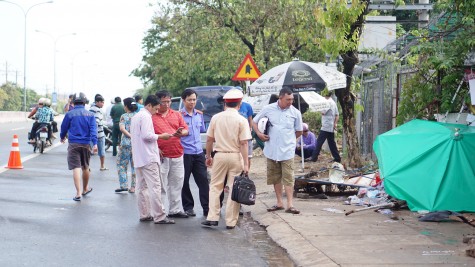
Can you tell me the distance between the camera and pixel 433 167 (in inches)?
458

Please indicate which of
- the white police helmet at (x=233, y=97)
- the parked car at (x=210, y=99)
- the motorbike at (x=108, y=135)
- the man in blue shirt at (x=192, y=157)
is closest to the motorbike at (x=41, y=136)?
the motorbike at (x=108, y=135)

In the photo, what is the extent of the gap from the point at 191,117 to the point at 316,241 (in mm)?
3450

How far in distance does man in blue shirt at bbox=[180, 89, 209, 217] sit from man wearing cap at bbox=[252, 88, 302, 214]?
2.99ft

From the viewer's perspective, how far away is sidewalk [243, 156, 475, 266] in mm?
8203

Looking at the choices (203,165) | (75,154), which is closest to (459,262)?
(203,165)

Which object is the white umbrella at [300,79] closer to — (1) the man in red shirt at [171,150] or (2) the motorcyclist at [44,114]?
(1) the man in red shirt at [171,150]

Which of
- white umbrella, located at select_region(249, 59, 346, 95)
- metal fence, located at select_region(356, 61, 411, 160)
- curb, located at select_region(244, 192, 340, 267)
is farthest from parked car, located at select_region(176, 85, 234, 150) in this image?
curb, located at select_region(244, 192, 340, 267)

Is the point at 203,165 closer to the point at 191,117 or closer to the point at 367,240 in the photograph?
the point at 191,117

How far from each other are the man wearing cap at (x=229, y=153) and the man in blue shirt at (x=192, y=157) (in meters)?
0.95

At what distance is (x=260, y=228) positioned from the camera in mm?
11055

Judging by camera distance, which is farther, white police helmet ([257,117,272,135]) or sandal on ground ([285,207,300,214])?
white police helmet ([257,117,272,135])

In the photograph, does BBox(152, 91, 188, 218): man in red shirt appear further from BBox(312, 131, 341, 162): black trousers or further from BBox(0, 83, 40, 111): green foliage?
BBox(0, 83, 40, 111): green foliage

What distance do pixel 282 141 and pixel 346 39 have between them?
199 inches

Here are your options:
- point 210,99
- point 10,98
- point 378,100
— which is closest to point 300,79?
point 378,100
